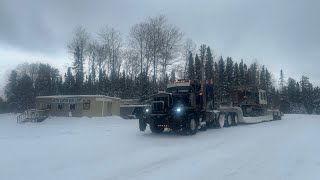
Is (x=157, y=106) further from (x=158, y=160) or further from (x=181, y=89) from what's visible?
(x=158, y=160)

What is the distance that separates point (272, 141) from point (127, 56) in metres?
50.3

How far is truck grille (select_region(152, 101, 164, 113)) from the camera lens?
19125 millimetres

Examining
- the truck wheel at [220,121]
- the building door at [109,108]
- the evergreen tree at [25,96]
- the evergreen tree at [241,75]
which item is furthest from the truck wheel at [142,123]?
the evergreen tree at [241,75]

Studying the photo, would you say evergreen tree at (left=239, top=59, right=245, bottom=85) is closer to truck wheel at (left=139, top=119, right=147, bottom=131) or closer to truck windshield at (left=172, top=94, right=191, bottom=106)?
truck windshield at (left=172, top=94, right=191, bottom=106)

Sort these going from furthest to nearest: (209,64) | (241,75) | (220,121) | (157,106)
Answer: (241,75), (209,64), (220,121), (157,106)

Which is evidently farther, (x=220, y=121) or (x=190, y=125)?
(x=220, y=121)

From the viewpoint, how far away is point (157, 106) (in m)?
19.3

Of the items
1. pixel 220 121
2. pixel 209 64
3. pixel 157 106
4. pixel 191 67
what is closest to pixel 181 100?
pixel 157 106

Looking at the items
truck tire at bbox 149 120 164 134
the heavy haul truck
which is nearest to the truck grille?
the heavy haul truck

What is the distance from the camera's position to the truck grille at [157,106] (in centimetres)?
1912

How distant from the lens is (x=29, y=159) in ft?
34.9

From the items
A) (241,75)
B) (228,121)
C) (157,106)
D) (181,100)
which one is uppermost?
(241,75)

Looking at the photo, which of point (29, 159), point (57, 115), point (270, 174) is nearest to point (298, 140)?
point (270, 174)

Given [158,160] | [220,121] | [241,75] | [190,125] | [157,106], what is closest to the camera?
[158,160]
